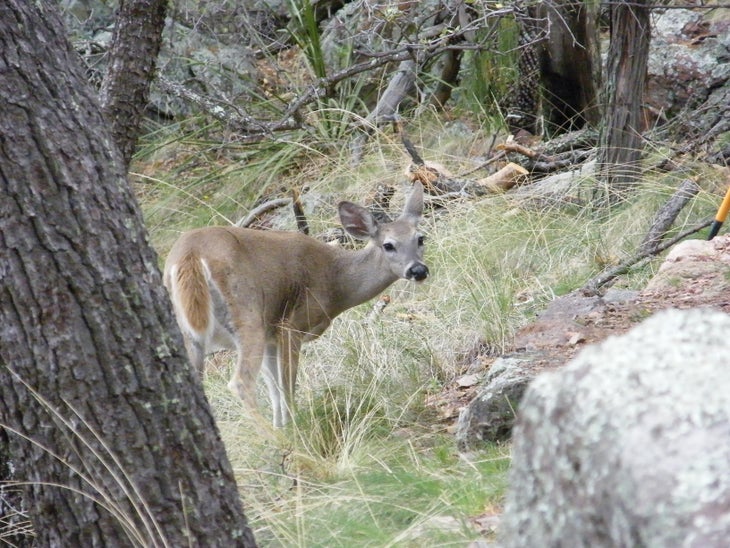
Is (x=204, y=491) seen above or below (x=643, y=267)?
above

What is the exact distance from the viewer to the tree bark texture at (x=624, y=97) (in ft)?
27.6

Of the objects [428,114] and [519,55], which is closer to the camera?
[519,55]

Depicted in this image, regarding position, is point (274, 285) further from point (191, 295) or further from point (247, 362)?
point (191, 295)

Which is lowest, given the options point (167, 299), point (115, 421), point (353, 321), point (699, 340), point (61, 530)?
point (353, 321)

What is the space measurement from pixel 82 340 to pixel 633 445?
70.5 inches

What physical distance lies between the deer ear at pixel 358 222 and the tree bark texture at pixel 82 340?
15.2ft

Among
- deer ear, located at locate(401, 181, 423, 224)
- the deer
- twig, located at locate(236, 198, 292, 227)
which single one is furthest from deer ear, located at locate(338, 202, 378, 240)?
twig, located at locate(236, 198, 292, 227)

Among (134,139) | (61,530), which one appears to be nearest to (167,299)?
(61,530)

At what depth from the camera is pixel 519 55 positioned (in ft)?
35.3

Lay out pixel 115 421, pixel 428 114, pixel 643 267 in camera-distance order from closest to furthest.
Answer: pixel 115 421, pixel 643 267, pixel 428 114

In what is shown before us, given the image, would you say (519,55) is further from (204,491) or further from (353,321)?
(204,491)

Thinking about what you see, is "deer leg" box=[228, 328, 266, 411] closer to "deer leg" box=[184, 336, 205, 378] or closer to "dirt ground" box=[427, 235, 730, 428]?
"deer leg" box=[184, 336, 205, 378]

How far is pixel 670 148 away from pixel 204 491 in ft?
22.8

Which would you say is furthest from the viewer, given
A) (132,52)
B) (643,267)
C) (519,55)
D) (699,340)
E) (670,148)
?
(519,55)
